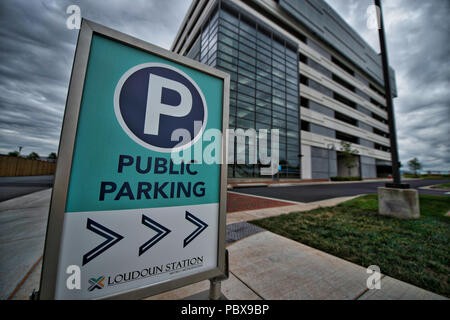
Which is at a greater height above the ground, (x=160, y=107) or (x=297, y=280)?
(x=160, y=107)

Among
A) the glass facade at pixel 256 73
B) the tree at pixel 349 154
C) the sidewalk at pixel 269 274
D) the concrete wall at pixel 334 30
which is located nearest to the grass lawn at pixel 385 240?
the sidewalk at pixel 269 274

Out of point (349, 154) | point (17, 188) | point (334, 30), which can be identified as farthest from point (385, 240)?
point (334, 30)

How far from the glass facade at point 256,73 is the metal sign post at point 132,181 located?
15569 millimetres

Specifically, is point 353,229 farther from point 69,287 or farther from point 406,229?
point 69,287

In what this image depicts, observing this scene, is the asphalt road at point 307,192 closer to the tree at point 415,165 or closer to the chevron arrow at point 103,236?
the chevron arrow at point 103,236

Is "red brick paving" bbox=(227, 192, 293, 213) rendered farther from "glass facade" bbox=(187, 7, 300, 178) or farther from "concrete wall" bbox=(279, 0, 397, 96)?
"concrete wall" bbox=(279, 0, 397, 96)

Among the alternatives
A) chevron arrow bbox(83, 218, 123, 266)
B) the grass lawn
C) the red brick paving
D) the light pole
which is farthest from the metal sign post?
→ the light pole

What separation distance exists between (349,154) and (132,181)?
117ft

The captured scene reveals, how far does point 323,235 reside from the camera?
10.2 ft

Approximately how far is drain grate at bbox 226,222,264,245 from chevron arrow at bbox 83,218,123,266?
2224 millimetres

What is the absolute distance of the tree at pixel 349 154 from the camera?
2836 centimetres

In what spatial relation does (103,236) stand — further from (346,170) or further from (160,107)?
(346,170)

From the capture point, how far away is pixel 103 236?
2.89 ft
